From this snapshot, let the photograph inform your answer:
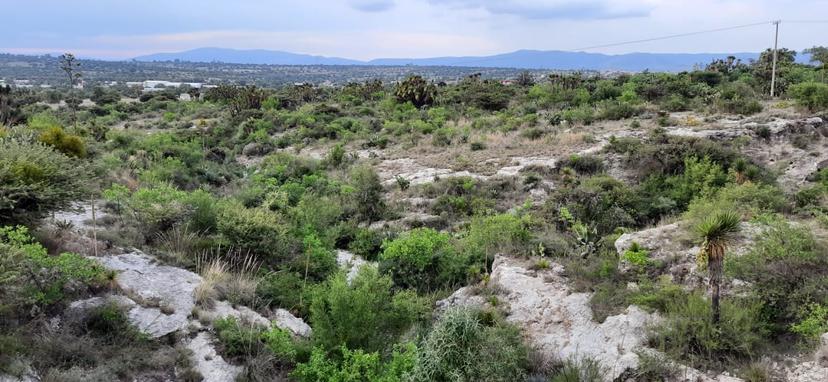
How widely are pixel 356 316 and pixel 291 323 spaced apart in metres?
1.82

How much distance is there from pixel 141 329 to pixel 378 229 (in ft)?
24.8

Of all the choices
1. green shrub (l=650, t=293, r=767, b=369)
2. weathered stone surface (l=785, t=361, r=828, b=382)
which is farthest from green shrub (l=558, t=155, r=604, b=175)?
weathered stone surface (l=785, t=361, r=828, b=382)

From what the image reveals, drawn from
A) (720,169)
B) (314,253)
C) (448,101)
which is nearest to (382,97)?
(448,101)

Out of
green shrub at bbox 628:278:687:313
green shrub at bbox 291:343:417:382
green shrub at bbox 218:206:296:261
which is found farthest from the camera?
green shrub at bbox 218:206:296:261

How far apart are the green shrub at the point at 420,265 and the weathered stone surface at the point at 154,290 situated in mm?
3689

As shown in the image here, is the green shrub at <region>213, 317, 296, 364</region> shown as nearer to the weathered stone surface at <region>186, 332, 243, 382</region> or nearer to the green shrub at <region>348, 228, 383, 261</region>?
the weathered stone surface at <region>186, 332, 243, 382</region>

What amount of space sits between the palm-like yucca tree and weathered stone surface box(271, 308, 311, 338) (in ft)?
19.1

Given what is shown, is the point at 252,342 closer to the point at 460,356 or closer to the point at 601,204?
the point at 460,356

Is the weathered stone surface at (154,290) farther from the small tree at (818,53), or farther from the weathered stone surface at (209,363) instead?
the small tree at (818,53)

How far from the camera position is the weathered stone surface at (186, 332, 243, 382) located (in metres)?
6.68

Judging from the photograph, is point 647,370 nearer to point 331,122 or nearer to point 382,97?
point 331,122

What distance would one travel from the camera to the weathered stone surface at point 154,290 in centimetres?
728

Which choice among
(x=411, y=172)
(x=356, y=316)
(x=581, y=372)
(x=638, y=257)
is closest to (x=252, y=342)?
(x=356, y=316)

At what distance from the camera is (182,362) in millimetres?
6691
